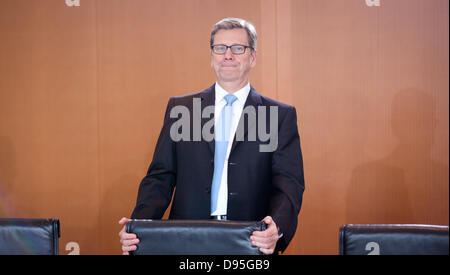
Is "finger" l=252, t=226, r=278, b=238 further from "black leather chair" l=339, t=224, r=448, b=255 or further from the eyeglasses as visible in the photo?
the eyeglasses

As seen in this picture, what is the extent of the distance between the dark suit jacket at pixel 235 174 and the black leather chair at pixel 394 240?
669 mm

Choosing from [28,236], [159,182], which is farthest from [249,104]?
[28,236]

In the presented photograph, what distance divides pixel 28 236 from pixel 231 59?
118 centimetres

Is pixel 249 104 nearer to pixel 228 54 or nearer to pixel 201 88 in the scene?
pixel 228 54

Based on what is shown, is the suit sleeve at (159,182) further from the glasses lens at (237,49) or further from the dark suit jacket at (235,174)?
the glasses lens at (237,49)

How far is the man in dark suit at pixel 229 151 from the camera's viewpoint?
6.99 feet

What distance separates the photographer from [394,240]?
133 centimetres

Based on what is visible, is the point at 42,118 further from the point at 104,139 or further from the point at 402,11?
the point at 402,11

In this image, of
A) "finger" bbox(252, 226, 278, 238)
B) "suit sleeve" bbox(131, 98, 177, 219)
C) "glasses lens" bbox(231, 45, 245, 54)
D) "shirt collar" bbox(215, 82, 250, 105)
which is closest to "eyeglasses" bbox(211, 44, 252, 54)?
"glasses lens" bbox(231, 45, 245, 54)

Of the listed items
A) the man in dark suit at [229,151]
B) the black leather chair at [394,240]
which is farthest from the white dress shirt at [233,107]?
the black leather chair at [394,240]

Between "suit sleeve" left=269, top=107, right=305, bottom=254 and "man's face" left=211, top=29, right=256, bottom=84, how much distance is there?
30 centimetres

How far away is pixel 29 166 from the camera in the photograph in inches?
150

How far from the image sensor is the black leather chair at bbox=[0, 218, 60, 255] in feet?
4.79

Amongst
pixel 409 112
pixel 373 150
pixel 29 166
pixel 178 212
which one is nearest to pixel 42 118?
pixel 29 166
